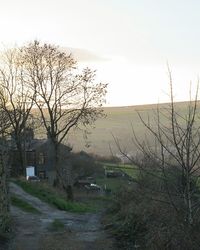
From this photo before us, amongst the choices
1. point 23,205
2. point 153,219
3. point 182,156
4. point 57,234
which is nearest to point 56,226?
point 57,234

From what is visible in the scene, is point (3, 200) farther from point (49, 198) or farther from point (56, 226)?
point (49, 198)

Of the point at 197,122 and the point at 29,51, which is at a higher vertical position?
the point at 29,51

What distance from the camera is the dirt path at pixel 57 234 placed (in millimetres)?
13914

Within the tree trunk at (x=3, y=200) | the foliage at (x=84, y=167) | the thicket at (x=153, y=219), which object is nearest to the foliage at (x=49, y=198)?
the thicket at (x=153, y=219)

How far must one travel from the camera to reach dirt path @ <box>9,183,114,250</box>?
1391 cm

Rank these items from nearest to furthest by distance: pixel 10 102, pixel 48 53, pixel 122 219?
pixel 122 219 → pixel 48 53 → pixel 10 102

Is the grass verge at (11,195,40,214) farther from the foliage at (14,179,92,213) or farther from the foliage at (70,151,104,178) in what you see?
the foliage at (70,151,104,178)

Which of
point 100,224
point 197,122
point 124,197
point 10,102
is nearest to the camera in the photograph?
point 197,122

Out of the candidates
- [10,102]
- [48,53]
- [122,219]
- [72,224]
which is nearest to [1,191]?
[72,224]

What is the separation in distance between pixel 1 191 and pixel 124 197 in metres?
4.90

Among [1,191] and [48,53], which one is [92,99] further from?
[1,191]

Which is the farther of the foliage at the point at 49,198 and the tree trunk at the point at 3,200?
the foliage at the point at 49,198

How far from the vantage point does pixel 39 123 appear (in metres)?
48.8

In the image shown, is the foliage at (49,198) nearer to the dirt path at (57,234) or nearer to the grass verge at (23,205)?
the grass verge at (23,205)
